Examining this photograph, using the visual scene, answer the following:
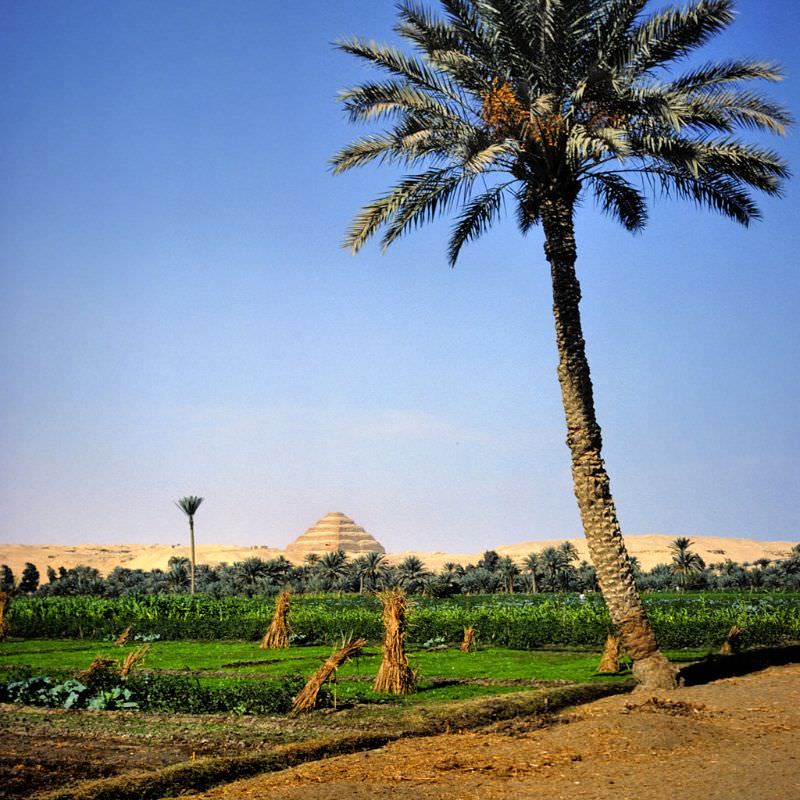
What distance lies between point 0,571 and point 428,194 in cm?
11340

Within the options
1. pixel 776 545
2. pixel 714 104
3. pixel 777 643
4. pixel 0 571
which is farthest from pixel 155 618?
pixel 776 545

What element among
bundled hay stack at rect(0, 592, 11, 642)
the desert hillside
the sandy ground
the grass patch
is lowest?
the sandy ground

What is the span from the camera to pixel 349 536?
7598 inches

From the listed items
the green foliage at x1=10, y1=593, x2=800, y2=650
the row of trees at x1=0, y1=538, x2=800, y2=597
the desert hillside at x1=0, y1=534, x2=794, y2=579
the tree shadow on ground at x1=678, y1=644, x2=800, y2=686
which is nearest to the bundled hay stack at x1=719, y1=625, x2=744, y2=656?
the tree shadow on ground at x1=678, y1=644, x2=800, y2=686

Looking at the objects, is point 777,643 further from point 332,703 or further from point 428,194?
point 428,194

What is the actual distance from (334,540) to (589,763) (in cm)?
17981

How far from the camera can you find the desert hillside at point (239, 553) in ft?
441

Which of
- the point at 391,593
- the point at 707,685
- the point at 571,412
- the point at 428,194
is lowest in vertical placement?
the point at 707,685

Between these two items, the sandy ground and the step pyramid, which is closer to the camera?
the sandy ground

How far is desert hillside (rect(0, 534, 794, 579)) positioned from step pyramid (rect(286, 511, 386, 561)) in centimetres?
1049

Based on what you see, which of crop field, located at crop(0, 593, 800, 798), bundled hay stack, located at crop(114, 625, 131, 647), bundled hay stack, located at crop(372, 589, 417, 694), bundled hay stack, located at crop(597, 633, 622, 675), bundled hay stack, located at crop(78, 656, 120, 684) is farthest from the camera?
bundled hay stack, located at crop(114, 625, 131, 647)

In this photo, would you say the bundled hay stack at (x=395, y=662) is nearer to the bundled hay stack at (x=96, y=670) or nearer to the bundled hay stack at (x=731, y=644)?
the bundled hay stack at (x=96, y=670)

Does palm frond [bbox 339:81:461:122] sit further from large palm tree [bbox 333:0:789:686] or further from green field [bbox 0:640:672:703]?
green field [bbox 0:640:672:703]

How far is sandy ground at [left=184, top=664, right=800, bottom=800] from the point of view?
8.68 metres
